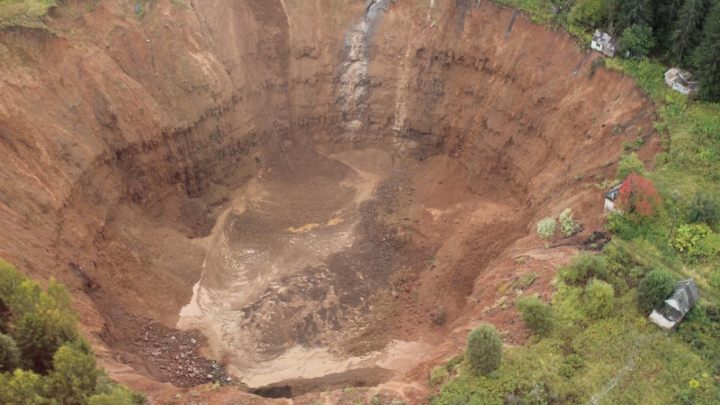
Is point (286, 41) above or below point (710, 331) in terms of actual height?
above

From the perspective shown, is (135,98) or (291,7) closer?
(135,98)

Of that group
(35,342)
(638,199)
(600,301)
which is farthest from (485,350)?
(35,342)

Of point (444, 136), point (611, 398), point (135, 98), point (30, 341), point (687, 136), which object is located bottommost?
point (30, 341)

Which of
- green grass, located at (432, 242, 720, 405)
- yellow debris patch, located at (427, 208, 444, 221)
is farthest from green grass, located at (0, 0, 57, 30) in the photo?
green grass, located at (432, 242, 720, 405)

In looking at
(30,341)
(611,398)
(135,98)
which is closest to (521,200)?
(611,398)

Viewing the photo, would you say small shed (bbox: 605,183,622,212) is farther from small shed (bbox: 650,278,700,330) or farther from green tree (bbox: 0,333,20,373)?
green tree (bbox: 0,333,20,373)

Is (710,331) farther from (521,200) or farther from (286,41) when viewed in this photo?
(286,41)
